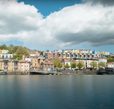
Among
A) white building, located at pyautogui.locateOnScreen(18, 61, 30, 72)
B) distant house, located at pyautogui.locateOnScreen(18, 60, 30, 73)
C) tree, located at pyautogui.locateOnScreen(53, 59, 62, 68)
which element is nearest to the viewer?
distant house, located at pyautogui.locateOnScreen(18, 60, 30, 73)

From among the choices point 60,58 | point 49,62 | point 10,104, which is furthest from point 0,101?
point 60,58

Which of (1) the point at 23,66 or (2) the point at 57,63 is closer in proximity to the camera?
(1) the point at 23,66

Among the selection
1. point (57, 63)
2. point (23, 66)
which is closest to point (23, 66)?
point (23, 66)

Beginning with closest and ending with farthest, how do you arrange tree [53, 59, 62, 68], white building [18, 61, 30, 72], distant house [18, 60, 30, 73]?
distant house [18, 60, 30, 73] < white building [18, 61, 30, 72] < tree [53, 59, 62, 68]

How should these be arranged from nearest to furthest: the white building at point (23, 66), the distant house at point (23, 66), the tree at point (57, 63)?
the distant house at point (23, 66) → the white building at point (23, 66) → the tree at point (57, 63)

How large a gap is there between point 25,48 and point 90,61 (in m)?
18.4

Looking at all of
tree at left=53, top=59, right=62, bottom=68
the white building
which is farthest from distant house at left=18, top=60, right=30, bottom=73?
tree at left=53, top=59, right=62, bottom=68

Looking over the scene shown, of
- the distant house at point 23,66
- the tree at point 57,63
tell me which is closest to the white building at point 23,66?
the distant house at point 23,66

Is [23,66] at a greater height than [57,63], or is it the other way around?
[57,63]

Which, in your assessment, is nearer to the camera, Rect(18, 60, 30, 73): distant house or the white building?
Rect(18, 60, 30, 73): distant house

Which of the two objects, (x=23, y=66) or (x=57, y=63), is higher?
(x=57, y=63)

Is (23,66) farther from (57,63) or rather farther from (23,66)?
(57,63)

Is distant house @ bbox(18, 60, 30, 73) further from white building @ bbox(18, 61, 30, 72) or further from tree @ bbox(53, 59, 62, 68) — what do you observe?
tree @ bbox(53, 59, 62, 68)

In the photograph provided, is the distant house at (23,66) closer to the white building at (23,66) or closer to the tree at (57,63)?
the white building at (23,66)
